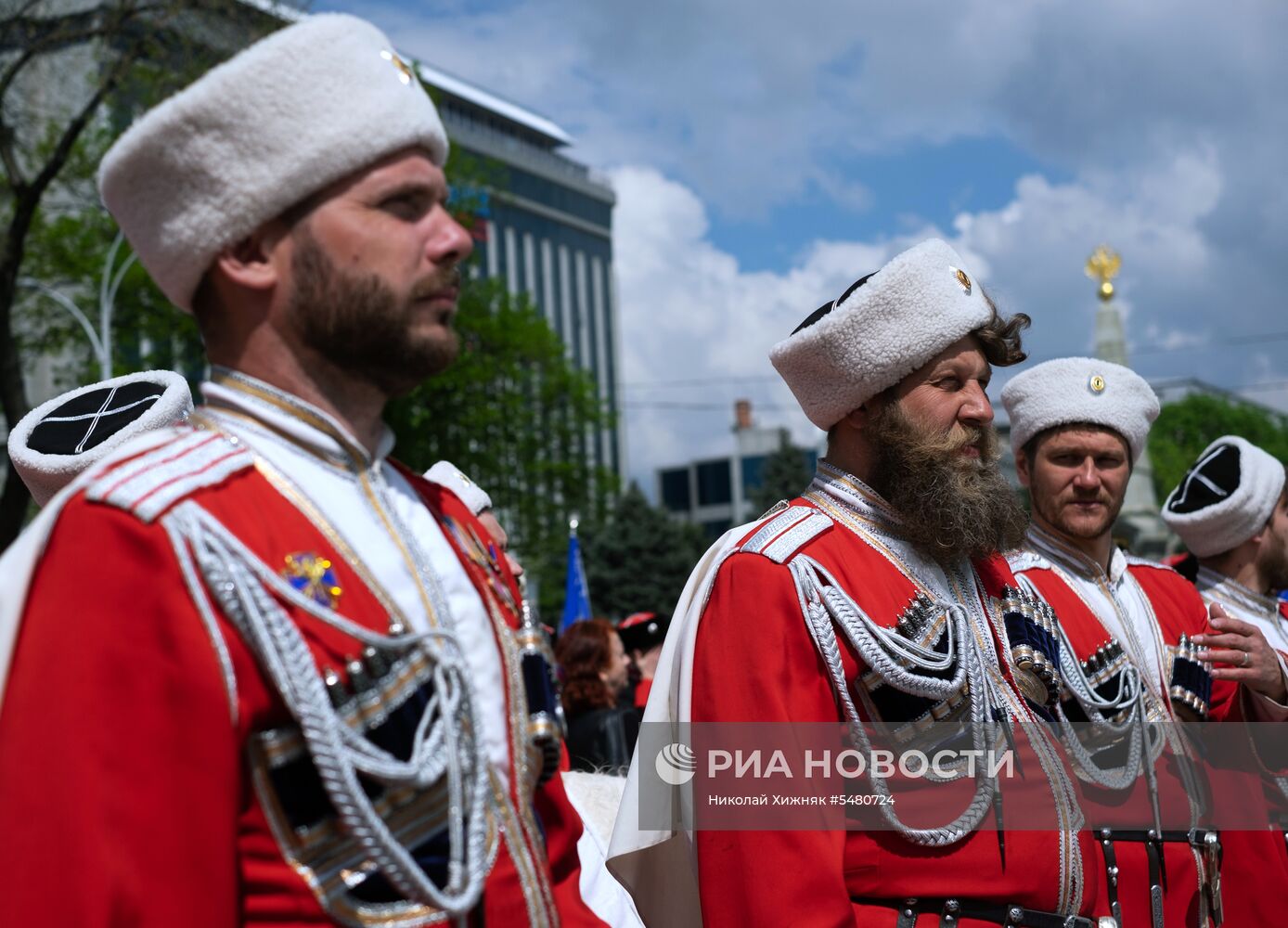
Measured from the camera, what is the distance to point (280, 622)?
2.18 metres

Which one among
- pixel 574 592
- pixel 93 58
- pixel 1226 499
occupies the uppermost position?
pixel 93 58

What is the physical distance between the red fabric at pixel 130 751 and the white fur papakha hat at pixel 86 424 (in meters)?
2.29

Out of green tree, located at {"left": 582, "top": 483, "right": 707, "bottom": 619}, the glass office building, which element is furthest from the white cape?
the glass office building

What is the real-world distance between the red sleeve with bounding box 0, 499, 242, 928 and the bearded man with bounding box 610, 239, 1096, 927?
5.52 ft

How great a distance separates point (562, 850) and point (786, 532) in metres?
1.44

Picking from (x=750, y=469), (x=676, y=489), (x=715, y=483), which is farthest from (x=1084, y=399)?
(x=676, y=489)

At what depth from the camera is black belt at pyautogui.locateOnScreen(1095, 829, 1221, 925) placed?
4.21 m

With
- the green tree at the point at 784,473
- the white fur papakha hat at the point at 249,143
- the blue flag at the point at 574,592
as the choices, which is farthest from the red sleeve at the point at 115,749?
the green tree at the point at 784,473

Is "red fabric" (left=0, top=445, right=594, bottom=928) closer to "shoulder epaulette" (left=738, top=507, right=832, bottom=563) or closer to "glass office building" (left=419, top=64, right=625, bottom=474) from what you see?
"shoulder epaulette" (left=738, top=507, right=832, bottom=563)

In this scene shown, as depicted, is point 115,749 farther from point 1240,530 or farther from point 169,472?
point 1240,530

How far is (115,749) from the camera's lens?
2.02 metres

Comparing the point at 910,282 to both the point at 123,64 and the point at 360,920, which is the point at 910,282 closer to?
the point at 360,920

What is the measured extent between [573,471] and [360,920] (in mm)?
33517

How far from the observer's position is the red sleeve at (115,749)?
1970mm
